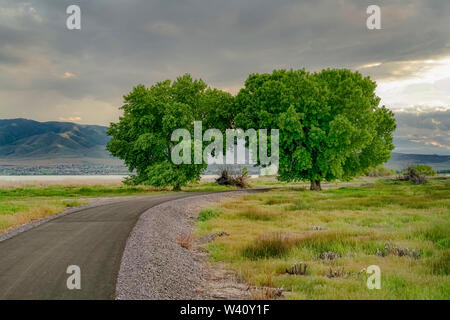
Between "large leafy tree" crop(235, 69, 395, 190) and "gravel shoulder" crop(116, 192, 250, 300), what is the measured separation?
25.9m

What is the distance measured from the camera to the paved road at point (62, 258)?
303 inches

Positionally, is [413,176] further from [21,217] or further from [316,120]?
[21,217]

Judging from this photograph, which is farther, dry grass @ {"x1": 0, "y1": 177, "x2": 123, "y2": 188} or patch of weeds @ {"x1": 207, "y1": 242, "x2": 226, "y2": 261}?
dry grass @ {"x1": 0, "y1": 177, "x2": 123, "y2": 188}

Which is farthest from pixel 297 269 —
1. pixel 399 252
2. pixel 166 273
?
pixel 399 252

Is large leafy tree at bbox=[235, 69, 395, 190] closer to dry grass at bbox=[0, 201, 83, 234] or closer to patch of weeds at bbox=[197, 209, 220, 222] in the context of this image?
patch of weeds at bbox=[197, 209, 220, 222]

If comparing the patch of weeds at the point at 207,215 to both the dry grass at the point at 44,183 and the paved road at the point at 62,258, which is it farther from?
the dry grass at the point at 44,183

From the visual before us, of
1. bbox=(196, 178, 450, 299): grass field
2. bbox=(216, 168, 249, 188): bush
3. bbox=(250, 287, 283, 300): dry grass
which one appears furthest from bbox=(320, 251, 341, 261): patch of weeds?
bbox=(216, 168, 249, 188): bush

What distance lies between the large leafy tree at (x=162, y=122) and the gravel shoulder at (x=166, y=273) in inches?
1026

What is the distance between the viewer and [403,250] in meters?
12.6

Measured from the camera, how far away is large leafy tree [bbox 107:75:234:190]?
1628 inches

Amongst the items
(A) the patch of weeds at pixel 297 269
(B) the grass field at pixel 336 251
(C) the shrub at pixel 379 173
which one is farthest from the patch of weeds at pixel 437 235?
(C) the shrub at pixel 379 173

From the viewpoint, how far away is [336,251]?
43.5 ft

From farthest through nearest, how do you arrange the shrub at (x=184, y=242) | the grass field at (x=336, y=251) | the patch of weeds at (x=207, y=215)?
the patch of weeds at (x=207, y=215), the shrub at (x=184, y=242), the grass field at (x=336, y=251)
